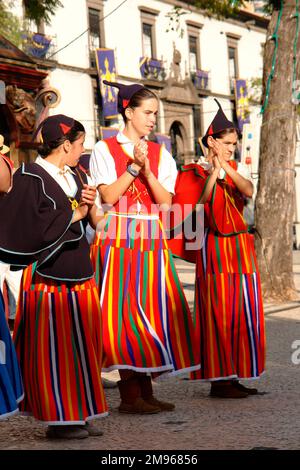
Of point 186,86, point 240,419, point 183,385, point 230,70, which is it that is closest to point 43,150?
point 240,419

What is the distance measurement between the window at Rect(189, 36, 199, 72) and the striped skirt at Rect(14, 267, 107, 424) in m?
33.5

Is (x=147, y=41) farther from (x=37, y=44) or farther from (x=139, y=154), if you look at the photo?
(x=139, y=154)

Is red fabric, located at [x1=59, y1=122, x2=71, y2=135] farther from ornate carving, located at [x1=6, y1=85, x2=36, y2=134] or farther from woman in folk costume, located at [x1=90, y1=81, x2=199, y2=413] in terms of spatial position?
ornate carving, located at [x1=6, y1=85, x2=36, y2=134]

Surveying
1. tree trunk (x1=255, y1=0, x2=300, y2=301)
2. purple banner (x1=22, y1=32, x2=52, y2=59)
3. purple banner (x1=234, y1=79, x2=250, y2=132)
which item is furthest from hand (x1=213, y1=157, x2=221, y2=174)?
purple banner (x1=234, y1=79, x2=250, y2=132)

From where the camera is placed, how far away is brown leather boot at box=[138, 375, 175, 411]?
17.7 feet

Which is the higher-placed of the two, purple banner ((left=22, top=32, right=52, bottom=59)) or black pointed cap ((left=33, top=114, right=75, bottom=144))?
purple banner ((left=22, top=32, right=52, bottom=59))

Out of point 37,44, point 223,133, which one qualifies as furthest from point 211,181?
point 37,44

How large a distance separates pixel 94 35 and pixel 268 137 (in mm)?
21872

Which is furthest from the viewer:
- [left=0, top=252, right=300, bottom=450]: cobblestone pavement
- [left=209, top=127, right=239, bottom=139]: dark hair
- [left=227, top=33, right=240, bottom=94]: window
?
[left=227, top=33, right=240, bottom=94]: window

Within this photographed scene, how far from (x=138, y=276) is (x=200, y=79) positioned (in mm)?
33133

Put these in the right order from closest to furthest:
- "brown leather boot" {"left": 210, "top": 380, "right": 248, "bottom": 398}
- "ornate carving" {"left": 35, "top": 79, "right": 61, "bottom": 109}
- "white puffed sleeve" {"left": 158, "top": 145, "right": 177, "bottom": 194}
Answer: "white puffed sleeve" {"left": 158, "top": 145, "right": 177, "bottom": 194} < "brown leather boot" {"left": 210, "top": 380, "right": 248, "bottom": 398} < "ornate carving" {"left": 35, "top": 79, "right": 61, "bottom": 109}

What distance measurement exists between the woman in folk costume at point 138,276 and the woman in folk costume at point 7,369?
41.8 inches

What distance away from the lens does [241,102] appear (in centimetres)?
3947

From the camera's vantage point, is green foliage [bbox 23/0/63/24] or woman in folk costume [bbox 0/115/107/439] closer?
woman in folk costume [bbox 0/115/107/439]
